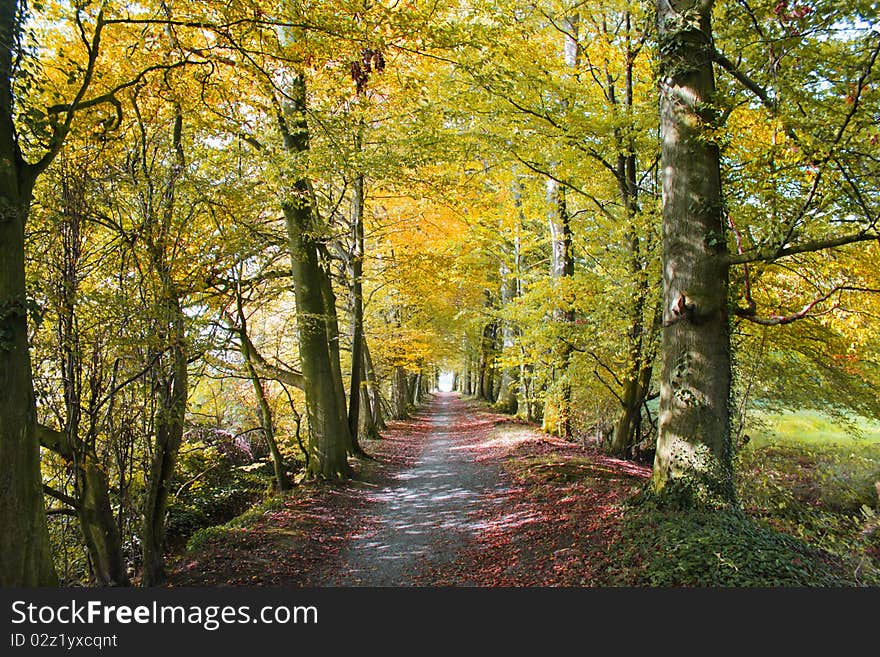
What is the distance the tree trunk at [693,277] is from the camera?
5.55 m

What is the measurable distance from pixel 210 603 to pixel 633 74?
11870mm

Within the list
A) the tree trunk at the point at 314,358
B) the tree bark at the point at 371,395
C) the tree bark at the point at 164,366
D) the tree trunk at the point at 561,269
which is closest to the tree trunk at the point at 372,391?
the tree bark at the point at 371,395

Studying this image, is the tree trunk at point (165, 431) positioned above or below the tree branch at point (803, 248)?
below

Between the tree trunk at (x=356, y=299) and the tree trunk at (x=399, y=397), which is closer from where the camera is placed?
the tree trunk at (x=356, y=299)

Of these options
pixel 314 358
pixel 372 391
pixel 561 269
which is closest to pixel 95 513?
pixel 314 358

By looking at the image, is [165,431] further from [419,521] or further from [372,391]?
[372,391]

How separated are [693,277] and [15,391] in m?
6.55

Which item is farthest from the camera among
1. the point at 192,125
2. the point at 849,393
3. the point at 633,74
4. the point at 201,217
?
the point at 633,74

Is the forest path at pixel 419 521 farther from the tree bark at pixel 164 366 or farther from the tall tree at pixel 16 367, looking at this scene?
the tall tree at pixel 16 367

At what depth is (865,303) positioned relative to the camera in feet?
25.5

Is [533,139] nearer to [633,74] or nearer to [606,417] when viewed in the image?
[633,74]

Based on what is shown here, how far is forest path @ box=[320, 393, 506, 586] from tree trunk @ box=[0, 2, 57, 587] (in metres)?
3.01

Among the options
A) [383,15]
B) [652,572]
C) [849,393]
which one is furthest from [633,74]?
[652,572]

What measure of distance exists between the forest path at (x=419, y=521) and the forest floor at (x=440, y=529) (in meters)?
0.02
